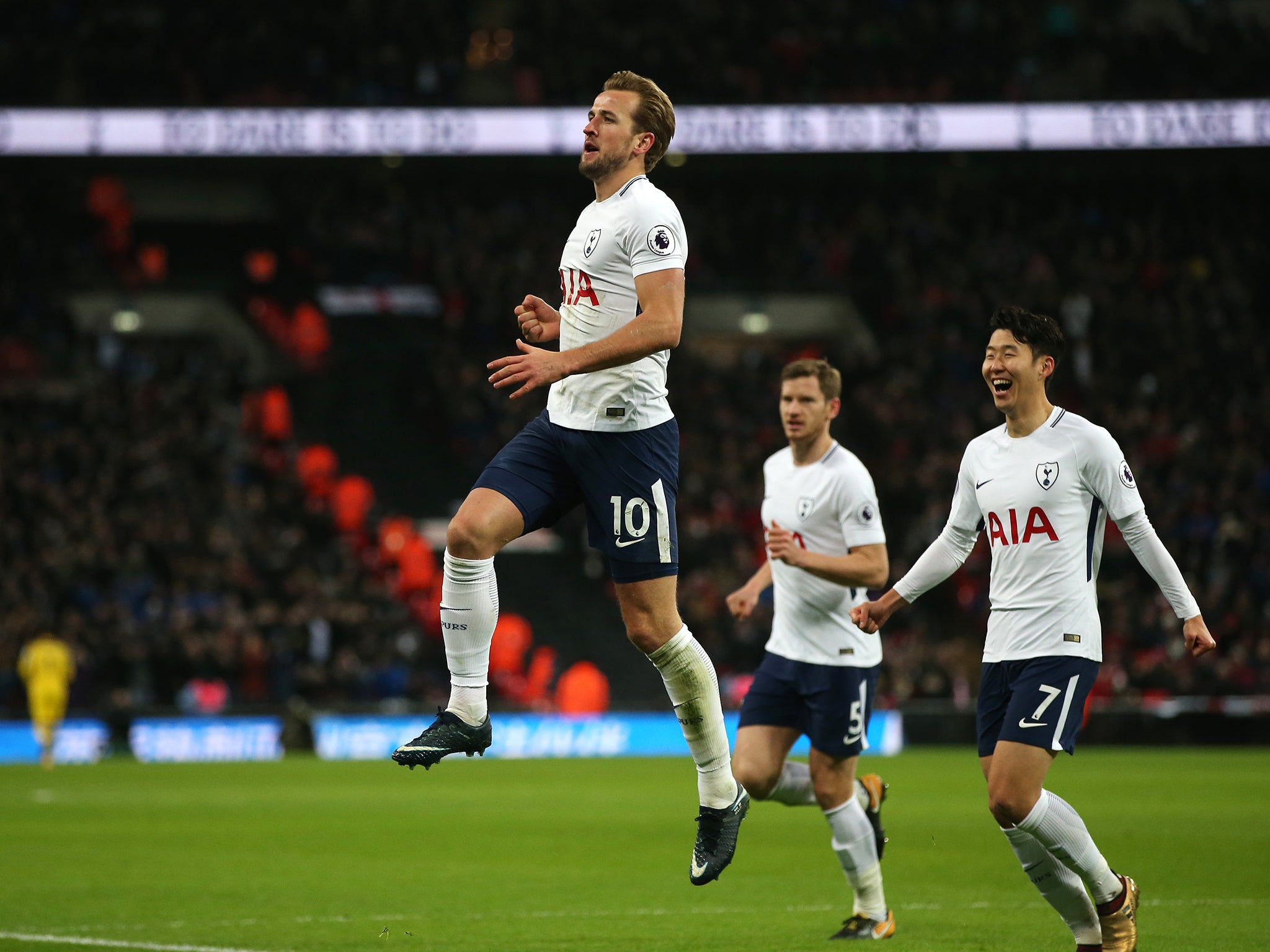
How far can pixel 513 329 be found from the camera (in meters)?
33.7

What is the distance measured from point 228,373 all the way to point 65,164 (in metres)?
5.43

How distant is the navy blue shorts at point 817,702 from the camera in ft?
28.9

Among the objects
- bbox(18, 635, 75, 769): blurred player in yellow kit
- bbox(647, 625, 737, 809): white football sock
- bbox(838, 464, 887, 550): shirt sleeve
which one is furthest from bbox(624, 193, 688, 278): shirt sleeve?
bbox(18, 635, 75, 769): blurred player in yellow kit

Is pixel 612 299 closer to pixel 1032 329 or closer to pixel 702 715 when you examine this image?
pixel 702 715

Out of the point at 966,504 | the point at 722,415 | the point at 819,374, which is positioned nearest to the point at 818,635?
the point at 819,374

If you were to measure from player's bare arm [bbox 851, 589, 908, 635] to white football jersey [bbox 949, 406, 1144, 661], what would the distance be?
0.43 metres

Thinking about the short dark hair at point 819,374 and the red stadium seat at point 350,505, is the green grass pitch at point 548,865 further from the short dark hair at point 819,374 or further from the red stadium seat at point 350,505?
the red stadium seat at point 350,505

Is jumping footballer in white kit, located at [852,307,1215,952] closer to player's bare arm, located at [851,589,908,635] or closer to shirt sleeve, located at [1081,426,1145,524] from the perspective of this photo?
shirt sleeve, located at [1081,426,1145,524]

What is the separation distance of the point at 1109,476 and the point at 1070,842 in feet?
4.86

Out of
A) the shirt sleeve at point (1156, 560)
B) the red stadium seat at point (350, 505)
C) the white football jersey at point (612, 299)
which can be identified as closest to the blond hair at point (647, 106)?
the white football jersey at point (612, 299)

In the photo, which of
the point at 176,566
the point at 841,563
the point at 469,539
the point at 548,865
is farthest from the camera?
the point at 176,566

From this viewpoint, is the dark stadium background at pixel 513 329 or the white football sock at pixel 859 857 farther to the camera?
the dark stadium background at pixel 513 329

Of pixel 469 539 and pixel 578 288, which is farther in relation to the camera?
pixel 578 288

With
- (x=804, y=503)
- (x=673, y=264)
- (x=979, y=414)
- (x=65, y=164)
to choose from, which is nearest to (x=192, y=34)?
(x=65, y=164)
